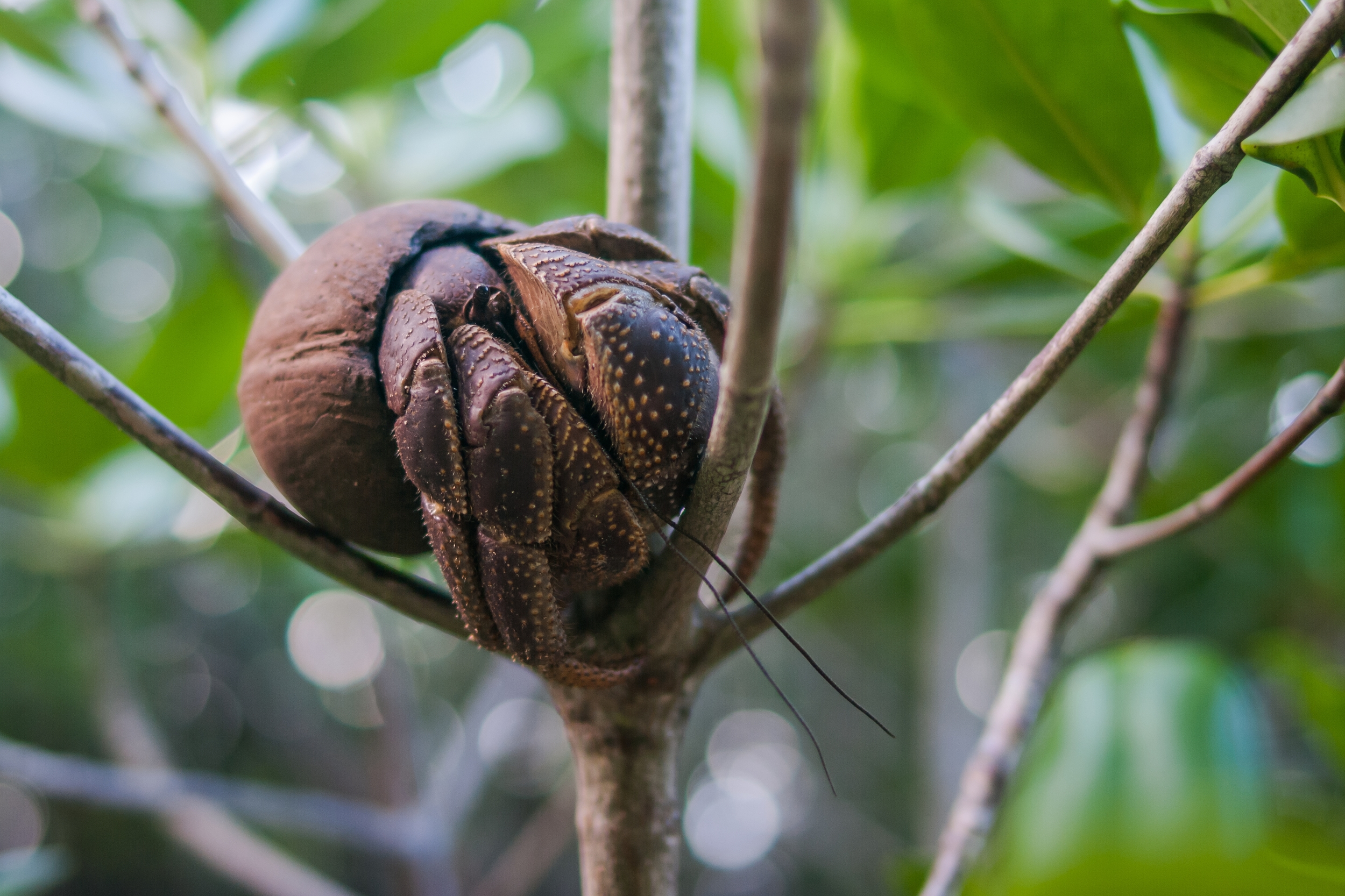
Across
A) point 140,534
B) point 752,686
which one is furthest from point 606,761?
point 752,686

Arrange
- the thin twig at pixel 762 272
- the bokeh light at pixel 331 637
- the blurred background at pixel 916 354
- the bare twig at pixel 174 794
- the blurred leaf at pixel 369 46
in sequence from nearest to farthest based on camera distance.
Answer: the thin twig at pixel 762 272
the blurred background at pixel 916 354
the blurred leaf at pixel 369 46
the bare twig at pixel 174 794
the bokeh light at pixel 331 637

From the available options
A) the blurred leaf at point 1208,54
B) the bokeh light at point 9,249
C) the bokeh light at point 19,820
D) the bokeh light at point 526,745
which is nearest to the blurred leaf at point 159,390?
the bokeh light at point 526,745

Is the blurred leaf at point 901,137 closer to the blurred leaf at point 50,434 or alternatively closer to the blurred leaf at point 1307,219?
the blurred leaf at point 1307,219

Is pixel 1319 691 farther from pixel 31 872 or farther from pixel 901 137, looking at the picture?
pixel 31 872

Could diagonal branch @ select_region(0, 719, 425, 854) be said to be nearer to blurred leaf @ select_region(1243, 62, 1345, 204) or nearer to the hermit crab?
the hermit crab

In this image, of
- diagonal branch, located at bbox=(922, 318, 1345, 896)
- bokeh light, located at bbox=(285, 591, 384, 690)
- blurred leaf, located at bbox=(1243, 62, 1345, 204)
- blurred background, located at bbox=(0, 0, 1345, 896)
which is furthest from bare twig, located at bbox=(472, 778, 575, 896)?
bokeh light, located at bbox=(285, 591, 384, 690)

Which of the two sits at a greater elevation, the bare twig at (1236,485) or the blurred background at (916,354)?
the blurred background at (916,354)
